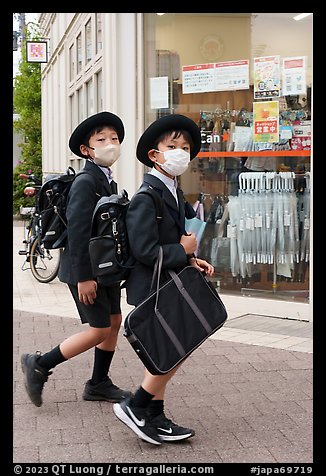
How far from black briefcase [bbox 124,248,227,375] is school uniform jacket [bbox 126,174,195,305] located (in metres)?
0.06

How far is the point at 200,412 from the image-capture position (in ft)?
15.8

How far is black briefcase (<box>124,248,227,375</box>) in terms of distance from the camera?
13.0ft

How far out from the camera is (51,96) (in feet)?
61.2

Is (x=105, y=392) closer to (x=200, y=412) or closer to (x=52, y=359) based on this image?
(x=52, y=359)

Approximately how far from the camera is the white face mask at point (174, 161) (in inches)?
166

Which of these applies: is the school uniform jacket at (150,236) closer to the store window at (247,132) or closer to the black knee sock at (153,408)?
the black knee sock at (153,408)

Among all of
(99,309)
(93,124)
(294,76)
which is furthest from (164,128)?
(294,76)

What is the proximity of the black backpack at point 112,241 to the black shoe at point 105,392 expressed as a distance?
3.60 ft

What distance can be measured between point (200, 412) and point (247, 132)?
3892mm

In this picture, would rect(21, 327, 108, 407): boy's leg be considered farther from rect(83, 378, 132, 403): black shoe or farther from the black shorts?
rect(83, 378, 132, 403): black shoe

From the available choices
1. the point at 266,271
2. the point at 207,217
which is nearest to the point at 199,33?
the point at 207,217

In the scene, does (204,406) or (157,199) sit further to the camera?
(204,406)
